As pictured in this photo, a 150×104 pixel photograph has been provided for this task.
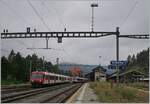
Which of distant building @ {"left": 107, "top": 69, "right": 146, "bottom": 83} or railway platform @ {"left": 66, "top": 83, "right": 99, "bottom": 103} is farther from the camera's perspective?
distant building @ {"left": 107, "top": 69, "right": 146, "bottom": 83}

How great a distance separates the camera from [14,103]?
2111cm

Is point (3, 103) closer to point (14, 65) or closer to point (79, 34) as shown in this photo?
point (79, 34)

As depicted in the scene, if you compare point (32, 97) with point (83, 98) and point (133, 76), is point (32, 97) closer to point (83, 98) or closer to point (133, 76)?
point (83, 98)

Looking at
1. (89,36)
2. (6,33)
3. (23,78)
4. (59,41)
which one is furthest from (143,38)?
(23,78)

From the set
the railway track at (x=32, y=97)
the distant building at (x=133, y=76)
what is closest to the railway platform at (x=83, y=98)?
the railway track at (x=32, y=97)

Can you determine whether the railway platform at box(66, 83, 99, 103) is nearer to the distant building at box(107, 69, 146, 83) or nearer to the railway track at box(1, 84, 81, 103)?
the railway track at box(1, 84, 81, 103)

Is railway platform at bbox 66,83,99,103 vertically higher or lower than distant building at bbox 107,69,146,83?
lower

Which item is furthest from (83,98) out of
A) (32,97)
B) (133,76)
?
(133,76)

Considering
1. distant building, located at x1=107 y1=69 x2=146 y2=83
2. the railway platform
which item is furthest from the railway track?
distant building, located at x1=107 y1=69 x2=146 y2=83

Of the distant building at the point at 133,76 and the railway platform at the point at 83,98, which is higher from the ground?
the distant building at the point at 133,76

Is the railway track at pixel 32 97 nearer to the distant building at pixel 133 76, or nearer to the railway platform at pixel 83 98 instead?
the railway platform at pixel 83 98

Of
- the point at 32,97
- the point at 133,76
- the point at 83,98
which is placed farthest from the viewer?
the point at 133,76

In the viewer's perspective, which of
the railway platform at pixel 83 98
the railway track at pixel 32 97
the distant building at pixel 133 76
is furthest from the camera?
the distant building at pixel 133 76

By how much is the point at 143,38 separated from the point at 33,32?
11053 mm
